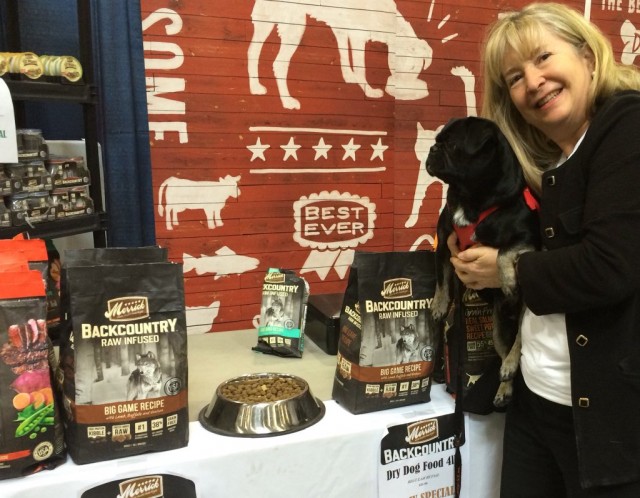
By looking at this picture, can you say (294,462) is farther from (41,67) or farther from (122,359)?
(41,67)

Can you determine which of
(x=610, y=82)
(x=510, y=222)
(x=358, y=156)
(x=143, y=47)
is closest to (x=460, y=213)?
(x=510, y=222)

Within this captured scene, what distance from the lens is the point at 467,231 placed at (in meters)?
1.24

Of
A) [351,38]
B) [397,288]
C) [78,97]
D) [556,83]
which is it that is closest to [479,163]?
[556,83]

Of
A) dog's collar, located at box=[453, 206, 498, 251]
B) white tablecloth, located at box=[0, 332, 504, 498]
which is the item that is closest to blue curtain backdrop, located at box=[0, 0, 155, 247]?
white tablecloth, located at box=[0, 332, 504, 498]

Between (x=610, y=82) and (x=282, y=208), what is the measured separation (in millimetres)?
1386

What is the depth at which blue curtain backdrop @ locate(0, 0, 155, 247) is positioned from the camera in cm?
185

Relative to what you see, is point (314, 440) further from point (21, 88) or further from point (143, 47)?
point (143, 47)

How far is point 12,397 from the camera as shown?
936 mm

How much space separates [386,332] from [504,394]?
32 centimetres

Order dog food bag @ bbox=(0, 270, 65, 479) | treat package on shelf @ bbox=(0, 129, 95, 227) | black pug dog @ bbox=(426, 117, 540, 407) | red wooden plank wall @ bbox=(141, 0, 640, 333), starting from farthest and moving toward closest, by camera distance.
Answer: red wooden plank wall @ bbox=(141, 0, 640, 333), treat package on shelf @ bbox=(0, 129, 95, 227), black pug dog @ bbox=(426, 117, 540, 407), dog food bag @ bbox=(0, 270, 65, 479)

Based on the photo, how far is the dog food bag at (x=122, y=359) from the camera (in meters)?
0.99

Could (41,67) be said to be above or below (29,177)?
above

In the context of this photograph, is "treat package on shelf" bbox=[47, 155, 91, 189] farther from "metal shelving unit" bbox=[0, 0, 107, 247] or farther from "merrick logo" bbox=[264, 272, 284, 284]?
"merrick logo" bbox=[264, 272, 284, 284]

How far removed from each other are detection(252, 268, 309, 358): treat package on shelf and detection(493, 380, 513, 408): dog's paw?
1.92 feet
